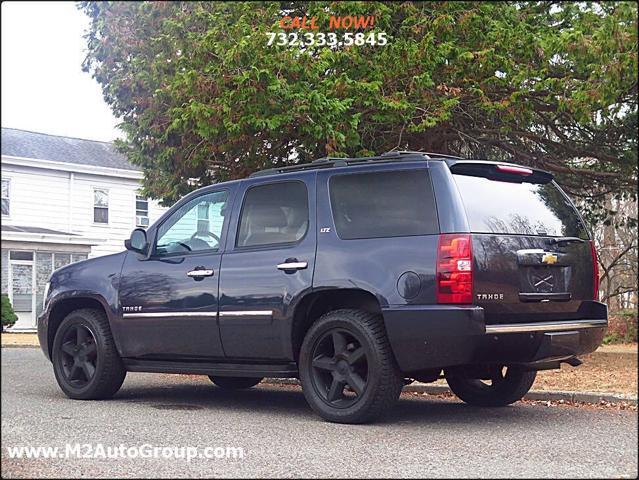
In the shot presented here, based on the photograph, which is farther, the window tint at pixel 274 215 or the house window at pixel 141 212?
the house window at pixel 141 212

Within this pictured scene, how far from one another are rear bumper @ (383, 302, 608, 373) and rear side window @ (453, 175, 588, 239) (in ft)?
2.27

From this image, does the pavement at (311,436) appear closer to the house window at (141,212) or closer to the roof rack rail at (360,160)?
the roof rack rail at (360,160)

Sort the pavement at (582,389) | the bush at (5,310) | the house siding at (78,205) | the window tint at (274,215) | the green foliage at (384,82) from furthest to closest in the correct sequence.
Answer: the house siding at (78,205), the green foliage at (384,82), the pavement at (582,389), the window tint at (274,215), the bush at (5,310)

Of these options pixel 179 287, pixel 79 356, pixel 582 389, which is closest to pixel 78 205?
pixel 79 356

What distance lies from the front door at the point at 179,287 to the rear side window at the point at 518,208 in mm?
2338

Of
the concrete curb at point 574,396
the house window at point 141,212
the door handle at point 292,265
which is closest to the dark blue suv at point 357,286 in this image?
the door handle at point 292,265

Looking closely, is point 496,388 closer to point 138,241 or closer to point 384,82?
point 138,241

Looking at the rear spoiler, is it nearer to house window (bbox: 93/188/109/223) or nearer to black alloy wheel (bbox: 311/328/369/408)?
black alloy wheel (bbox: 311/328/369/408)

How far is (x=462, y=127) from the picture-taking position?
39.8 feet

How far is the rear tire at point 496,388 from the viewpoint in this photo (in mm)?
7988

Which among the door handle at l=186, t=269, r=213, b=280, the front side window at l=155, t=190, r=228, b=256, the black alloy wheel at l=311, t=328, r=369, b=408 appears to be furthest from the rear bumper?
the front side window at l=155, t=190, r=228, b=256

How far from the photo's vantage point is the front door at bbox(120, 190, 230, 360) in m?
7.79

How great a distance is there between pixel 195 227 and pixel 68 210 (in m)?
20.1

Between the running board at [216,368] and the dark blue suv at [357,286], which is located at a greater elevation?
the dark blue suv at [357,286]
